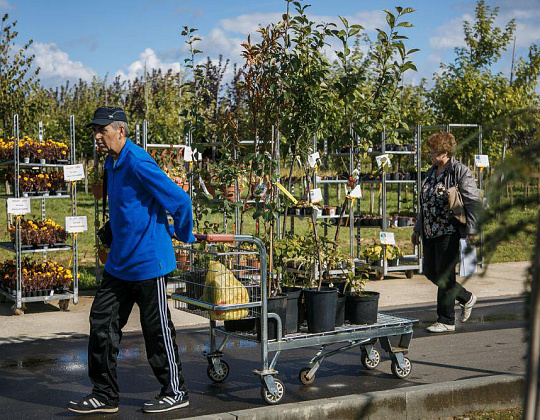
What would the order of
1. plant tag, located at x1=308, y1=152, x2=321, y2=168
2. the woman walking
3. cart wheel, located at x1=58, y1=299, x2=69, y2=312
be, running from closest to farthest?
1. plant tag, located at x1=308, y1=152, x2=321, y2=168
2. the woman walking
3. cart wheel, located at x1=58, y1=299, x2=69, y2=312

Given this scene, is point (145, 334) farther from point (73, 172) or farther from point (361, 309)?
point (73, 172)

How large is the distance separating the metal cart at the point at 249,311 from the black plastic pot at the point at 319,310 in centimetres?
6

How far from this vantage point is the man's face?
211 inches

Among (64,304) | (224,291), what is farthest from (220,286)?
(64,304)

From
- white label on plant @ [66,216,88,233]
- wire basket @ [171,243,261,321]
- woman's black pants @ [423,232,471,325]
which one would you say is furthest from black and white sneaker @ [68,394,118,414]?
white label on plant @ [66,216,88,233]

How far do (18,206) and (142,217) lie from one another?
14.1ft

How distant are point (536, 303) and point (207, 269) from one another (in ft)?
11.6

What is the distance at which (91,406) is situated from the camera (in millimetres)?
5281

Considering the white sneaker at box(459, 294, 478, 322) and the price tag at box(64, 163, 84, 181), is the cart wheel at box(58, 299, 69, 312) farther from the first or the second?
the white sneaker at box(459, 294, 478, 322)

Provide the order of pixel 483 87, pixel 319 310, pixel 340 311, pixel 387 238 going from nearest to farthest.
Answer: pixel 319 310 < pixel 340 311 < pixel 387 238 < pixel 483 87

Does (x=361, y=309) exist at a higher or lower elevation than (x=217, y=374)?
higher

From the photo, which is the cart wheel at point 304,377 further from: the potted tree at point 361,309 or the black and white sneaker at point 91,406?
the black and white sneaker at point 91,406

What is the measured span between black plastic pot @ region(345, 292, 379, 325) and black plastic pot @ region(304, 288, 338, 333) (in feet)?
0.94

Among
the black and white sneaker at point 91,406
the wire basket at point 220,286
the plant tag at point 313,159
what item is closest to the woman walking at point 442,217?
the plant tag at point 313,159
